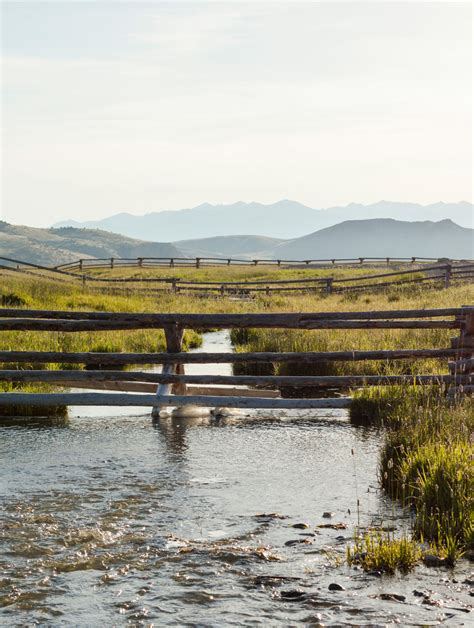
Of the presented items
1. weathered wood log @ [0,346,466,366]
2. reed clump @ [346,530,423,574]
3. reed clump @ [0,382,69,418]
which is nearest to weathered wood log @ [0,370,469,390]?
weathered wood log @ [0,346,466,366]

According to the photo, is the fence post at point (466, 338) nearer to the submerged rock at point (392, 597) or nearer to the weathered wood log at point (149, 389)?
the weathered wood log at point (149, 389)

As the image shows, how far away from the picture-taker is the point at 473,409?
404 inches

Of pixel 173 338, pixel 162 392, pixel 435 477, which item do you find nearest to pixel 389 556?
pixel 435 477

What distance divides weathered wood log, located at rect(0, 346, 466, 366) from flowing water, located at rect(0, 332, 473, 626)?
53.1 inches

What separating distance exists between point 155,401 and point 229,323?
1.61 m

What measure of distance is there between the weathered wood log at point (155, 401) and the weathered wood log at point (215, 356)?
21.3 inches

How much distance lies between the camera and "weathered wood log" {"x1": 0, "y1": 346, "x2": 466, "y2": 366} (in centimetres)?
1278

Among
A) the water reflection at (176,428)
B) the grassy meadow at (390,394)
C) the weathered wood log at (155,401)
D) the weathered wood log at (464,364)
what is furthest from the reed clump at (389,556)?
the weathered wood log at (464,364)

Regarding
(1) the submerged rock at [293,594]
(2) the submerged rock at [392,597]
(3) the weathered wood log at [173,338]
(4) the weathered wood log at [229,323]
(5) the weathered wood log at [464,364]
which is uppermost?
(4) the weathered wood log at [229,323]

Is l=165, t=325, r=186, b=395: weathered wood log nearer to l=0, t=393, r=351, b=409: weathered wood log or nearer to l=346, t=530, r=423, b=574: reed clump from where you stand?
l=0, t=393, r=351, b=409: weathered wood log

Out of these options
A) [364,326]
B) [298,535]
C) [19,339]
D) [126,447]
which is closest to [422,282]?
[19,339]

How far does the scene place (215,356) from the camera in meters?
12.7

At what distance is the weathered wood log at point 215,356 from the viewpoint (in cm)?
1278

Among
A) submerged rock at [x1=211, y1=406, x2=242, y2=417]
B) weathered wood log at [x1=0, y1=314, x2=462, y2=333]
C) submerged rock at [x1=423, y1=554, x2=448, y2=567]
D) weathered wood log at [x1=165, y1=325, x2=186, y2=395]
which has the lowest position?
submerged rock at [x1=423, y1=554, x2=448, y2=567]
